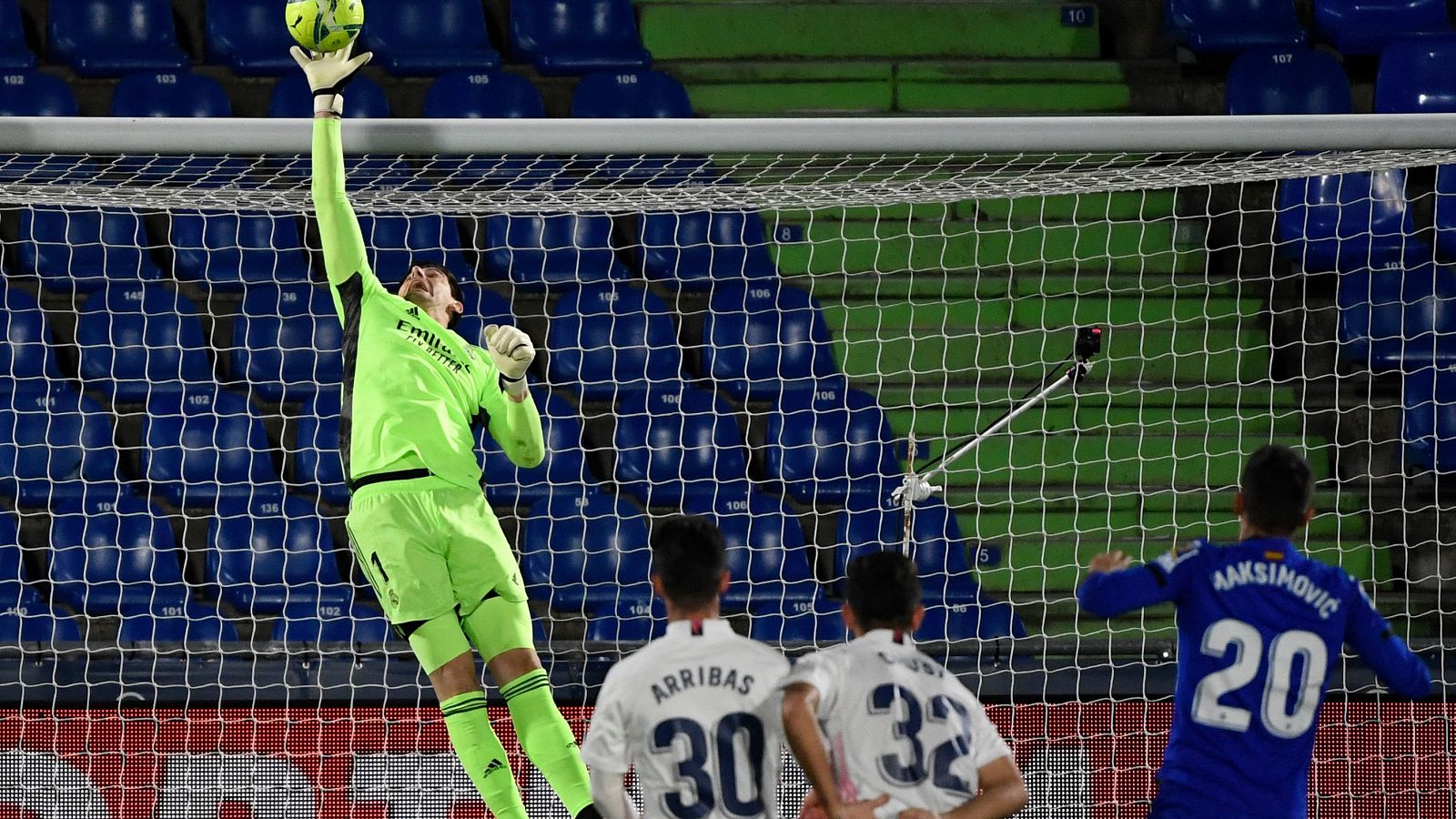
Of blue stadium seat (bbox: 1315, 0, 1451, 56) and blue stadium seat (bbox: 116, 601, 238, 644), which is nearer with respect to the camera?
blue stadium seat (bbox: 116, 601, 238, 644)

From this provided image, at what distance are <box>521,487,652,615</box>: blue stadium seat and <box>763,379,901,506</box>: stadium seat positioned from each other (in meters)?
0.73

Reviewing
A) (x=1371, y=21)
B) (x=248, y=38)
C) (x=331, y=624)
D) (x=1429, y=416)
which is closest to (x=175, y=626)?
(x=331, y=624)

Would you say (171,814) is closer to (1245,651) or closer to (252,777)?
(252,777)

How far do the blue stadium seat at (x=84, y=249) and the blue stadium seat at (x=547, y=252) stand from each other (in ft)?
5.41

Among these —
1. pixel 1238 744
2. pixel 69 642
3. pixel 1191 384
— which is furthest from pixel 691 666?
pixel 1191 384

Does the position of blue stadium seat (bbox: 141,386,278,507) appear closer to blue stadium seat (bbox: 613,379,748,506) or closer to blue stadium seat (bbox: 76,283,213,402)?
blue stadium seat (bbox: 76,283,213,402)

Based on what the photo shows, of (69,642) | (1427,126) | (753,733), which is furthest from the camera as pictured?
(69,642)

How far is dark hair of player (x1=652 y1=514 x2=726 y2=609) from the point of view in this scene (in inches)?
128

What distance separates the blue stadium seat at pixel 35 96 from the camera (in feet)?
25.0

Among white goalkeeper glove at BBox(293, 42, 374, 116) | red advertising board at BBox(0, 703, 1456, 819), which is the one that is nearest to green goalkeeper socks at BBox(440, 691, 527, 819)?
red advertising board at BBox(0, 703, 1456, 819)

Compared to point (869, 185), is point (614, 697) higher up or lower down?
lower down

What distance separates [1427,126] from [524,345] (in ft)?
9.59

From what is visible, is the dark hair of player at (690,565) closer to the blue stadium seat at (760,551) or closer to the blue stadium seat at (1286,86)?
the blue stadium seat at (760,551)

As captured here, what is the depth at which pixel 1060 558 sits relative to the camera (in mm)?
7309
